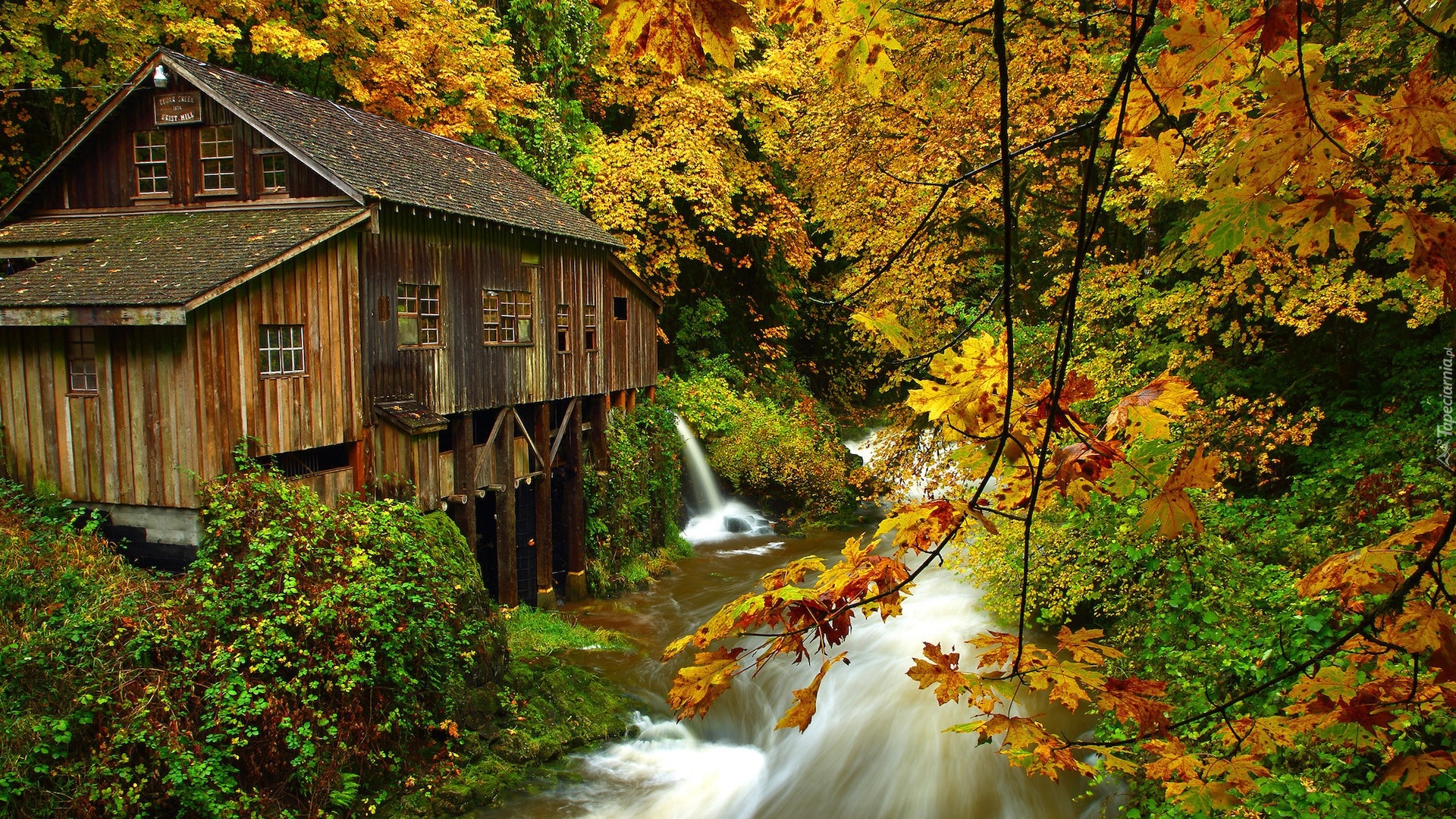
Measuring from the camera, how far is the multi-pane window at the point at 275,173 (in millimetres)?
11164

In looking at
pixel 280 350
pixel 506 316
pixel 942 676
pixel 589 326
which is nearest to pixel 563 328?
pixel 589 326

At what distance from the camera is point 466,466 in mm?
13258

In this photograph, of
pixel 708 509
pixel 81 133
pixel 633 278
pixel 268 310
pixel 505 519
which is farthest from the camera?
pixel 708 509

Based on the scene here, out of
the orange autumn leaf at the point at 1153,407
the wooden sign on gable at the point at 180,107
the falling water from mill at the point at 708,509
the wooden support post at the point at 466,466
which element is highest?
the wooden sign on gable at the point at 180,107

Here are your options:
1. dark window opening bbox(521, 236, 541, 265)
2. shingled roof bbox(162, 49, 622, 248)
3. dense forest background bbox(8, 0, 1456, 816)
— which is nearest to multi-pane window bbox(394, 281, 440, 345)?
shingled roof bbox(162, 49, 622, 248)

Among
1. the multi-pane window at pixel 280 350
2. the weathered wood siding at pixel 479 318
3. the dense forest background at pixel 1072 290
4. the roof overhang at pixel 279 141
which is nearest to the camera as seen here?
the dense forest background at pixel 1072 290

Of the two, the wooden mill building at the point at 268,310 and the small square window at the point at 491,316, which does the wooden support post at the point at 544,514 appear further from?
the small square window at the point at 491,316

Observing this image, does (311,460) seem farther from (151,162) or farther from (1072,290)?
(1072,290)

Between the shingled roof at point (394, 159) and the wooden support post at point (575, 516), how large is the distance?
3724 millimetres

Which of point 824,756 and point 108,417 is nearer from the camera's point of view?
point 108,417

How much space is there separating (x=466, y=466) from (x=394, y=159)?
480 cm

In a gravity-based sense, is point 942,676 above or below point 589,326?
below

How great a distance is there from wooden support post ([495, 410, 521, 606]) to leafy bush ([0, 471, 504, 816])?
153 inches

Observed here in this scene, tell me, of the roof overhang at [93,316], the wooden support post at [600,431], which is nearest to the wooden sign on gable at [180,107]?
the roof overhang at [93,316]
